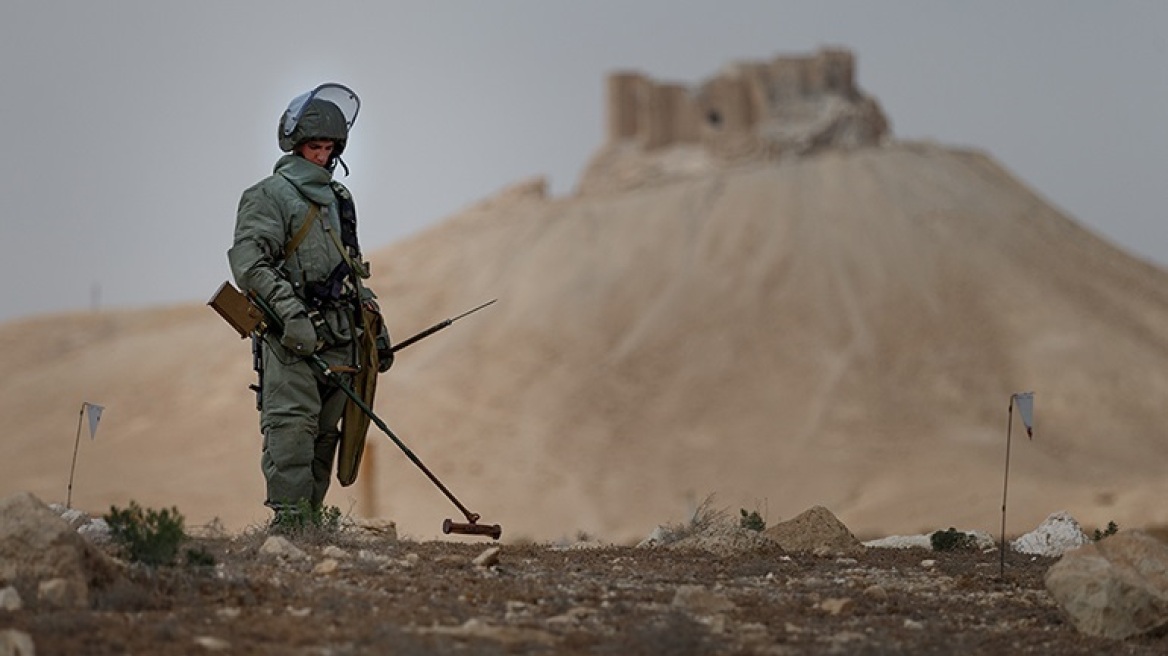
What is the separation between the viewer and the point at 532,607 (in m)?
7.51

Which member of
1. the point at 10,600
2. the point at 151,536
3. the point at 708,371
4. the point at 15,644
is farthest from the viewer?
the point at 708,371

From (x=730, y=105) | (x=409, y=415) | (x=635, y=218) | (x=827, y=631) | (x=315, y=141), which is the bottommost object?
(x=827, y=631)

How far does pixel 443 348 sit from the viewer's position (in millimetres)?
65000

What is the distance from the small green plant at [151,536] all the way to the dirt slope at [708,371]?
38468 mm

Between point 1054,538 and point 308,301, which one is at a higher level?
point 308,301

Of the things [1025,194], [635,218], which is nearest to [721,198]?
[635,218]

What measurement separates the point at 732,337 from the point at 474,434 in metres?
9.46

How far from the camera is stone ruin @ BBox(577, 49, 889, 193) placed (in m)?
78.4

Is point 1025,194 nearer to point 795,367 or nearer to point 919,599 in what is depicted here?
point 795,367

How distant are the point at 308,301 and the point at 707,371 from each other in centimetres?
5156

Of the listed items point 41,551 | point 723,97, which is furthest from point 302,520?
point 723,97

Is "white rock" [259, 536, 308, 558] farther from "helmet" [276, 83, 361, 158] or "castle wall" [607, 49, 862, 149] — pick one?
"castle wall" [607, 49, 862, 149]

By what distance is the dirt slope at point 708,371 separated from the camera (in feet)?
176

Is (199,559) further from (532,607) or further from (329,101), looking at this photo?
(329,101)
